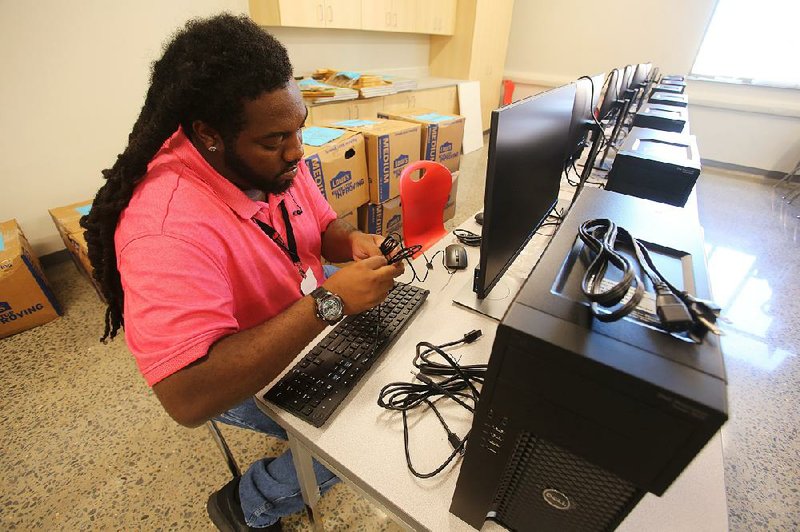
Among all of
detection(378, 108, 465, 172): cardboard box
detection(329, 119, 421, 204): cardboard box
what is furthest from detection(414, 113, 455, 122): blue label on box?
detection(329, 119, 421, 204): cardboard box

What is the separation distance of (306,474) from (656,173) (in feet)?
4.86

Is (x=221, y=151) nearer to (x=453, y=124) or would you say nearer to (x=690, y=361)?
(x=690, y=361)

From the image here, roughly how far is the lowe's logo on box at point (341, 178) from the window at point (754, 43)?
16.3 ft

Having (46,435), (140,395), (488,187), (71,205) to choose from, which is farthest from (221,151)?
(71,205)

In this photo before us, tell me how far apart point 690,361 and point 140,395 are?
1.89 meters

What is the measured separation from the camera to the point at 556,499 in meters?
0.43

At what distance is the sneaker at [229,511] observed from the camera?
3.41ft

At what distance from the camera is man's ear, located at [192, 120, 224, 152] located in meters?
0.70

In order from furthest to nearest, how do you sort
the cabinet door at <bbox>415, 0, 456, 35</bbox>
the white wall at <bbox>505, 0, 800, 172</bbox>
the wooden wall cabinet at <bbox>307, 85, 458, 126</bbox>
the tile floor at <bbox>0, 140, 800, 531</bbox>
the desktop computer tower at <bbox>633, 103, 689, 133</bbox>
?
the white wall at <bbox>505, 0, 800, 172</bbox> < the cabinet door at <bbox>415, 0, 456, 35</bbox> < the wooden wall cabinet at <bbox>307, 85, 458, 126</bbox> < the desktop computer tower at <bbox>633, 103, 689, 133</bbox> < the tile floor at <bbox>0, 140, 800, 531</bbox>

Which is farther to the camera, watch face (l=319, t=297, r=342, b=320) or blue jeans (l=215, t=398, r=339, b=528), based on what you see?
blue jeans (l=215, t=398, r=339, b=528)

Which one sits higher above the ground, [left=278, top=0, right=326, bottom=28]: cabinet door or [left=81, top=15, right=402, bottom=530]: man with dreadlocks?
[left=278, top=0, right=326, bottom=28]: cabinet door

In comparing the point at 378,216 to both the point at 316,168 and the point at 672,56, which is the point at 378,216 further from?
the point at 672,56

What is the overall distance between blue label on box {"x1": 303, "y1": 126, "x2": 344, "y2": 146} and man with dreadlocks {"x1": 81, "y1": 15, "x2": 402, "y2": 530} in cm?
119

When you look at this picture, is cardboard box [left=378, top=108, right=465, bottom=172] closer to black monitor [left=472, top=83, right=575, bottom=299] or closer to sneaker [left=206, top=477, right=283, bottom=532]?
black monitor [left=472, top=83, right=575, bottom=299]
